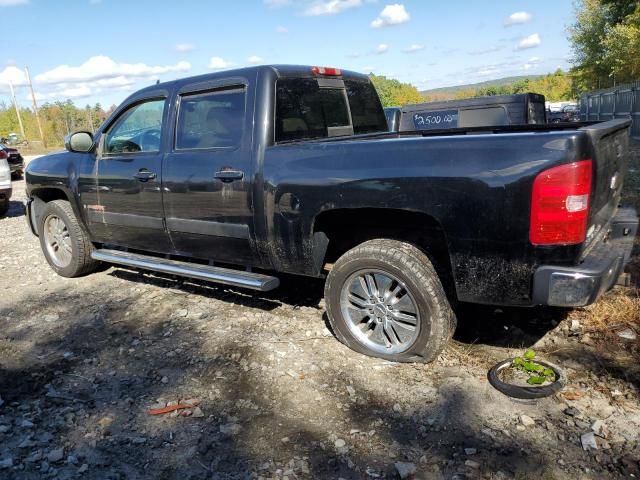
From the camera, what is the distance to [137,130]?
191 inches

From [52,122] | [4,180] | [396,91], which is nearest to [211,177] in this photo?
[4,180]

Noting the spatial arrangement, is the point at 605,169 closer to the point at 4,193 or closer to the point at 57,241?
the point at 57,241

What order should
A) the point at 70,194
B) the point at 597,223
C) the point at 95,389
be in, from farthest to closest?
the point at 70,194, the point at 95,389, the point at 597,223

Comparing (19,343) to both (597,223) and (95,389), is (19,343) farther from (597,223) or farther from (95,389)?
(597,223)

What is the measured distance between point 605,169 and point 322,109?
7.12 feet

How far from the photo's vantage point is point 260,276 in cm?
401

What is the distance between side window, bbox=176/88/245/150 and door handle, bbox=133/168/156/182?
335 mm

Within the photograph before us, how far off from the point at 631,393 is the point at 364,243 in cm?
179

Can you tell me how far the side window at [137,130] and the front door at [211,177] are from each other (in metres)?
0.31

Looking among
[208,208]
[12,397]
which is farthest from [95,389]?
[208,208]

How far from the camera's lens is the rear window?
3975mm

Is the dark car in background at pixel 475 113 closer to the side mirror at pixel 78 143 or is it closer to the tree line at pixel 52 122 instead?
the side mirror at pixel 78 143

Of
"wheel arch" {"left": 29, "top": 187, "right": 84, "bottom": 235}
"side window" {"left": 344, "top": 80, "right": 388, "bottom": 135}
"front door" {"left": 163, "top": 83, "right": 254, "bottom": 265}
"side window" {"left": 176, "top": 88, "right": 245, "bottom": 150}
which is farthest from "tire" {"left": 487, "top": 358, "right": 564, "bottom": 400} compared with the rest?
"wheel arch" {"left": 29, "top": 187, "right": 84, "bottom": 235}

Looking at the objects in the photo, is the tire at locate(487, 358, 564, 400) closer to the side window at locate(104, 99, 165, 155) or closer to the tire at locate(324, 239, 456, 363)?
the tire at locate(324, 239, 456, 363)
